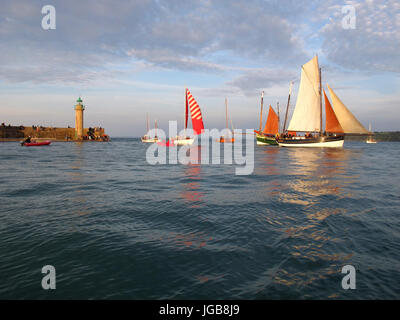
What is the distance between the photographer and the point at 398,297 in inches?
182

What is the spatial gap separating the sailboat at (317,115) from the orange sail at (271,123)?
22.6 metres

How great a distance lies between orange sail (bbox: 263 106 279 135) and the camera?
79.6 metres

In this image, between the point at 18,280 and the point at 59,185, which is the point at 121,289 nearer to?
the point at 18,280

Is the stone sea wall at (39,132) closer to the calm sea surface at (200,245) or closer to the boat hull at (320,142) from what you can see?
the boat hull at (320,142)

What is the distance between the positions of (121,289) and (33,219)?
616cm

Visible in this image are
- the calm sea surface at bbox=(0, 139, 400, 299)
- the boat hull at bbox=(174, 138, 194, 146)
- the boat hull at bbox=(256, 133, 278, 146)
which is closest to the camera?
the calm sea surface at bbox=(0, 139, 400, 299)

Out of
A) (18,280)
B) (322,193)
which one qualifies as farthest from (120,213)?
(322,193)

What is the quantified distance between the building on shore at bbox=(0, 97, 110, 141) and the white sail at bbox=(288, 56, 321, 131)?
268ft

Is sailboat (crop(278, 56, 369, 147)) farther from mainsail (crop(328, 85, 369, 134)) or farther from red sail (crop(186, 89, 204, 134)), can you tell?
red sail (crop(186, 89, 204, 134))

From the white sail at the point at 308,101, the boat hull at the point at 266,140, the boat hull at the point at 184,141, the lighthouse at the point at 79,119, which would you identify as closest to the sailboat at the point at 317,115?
the white sail at the point at 308,101

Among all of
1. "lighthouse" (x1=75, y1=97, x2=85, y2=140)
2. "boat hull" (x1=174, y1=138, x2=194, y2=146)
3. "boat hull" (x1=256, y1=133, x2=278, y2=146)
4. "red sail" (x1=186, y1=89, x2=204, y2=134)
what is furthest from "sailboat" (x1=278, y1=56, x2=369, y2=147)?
"lighthouse" (x1=75, y1=97, x2=85, y2=140)

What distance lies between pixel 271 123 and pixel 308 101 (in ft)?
84.9

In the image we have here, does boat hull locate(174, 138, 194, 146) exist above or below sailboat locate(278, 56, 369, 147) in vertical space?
below
